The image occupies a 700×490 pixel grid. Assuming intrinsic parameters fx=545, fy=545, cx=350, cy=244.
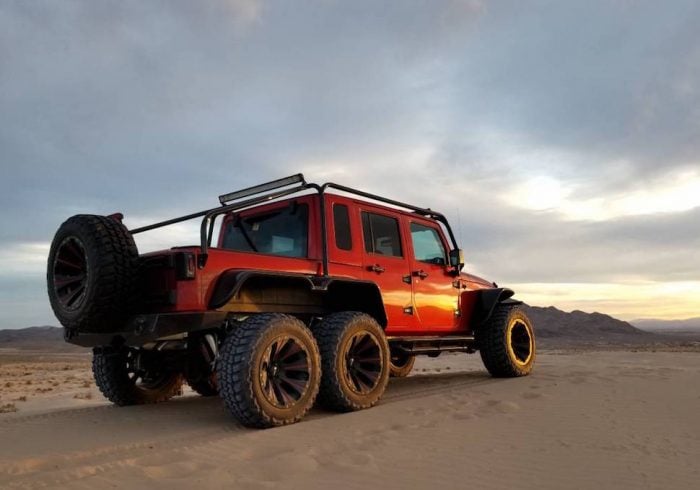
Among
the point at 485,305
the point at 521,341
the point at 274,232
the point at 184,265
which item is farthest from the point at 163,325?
the point at 521,341

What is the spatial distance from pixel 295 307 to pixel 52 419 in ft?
8.97

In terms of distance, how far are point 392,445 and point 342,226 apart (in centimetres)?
291

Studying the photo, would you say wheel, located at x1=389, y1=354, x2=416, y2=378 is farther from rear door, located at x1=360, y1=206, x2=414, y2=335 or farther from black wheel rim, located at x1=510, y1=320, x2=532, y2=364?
Result: rear door, located at x1=360, y1=206, x2=414, y2=335

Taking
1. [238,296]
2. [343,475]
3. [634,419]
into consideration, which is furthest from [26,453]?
[634,419]

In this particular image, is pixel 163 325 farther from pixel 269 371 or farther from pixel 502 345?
pixel 502 345

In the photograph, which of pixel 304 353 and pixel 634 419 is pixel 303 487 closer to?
pixel 304 353

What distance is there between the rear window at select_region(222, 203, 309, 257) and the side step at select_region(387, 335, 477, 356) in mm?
1604

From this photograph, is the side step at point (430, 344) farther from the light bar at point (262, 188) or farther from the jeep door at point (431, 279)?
the light bar at point (262, 188)

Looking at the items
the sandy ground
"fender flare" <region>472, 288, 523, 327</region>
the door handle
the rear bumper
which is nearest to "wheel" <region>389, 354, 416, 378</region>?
"fender flare" <region>472, 288, 523, 327</region>

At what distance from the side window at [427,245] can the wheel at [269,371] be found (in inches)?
109

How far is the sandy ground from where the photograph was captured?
318cm

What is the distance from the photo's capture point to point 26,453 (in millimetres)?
3926

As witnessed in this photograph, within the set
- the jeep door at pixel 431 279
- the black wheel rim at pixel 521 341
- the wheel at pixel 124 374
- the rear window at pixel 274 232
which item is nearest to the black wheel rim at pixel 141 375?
the wheel at pixel 124 374

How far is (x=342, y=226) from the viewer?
6242 millimetres
